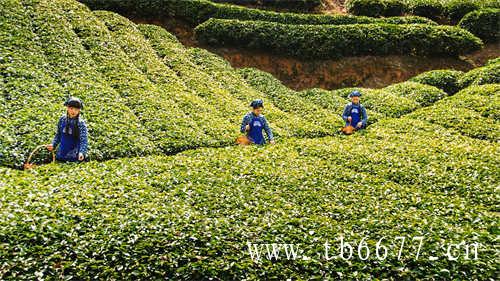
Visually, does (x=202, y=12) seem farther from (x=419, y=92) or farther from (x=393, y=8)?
(x=393, y=8)

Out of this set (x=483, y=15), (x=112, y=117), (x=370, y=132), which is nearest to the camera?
(x=112, y=117)

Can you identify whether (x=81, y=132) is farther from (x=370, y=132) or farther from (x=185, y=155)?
(x=370, y=132)

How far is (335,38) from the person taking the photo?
26375 mm

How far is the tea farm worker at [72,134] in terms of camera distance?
33.1 ft

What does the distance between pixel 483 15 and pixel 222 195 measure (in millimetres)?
27641

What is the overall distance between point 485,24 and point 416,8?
5.89 metres

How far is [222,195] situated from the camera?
387 inches

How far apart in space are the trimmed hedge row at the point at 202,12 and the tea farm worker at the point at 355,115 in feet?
50.2

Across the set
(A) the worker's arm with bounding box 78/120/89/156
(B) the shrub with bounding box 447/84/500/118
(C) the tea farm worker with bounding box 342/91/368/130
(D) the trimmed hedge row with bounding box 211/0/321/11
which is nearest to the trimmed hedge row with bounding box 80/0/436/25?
(D) the trimmed hedge row with bounding box 211/0/321/11

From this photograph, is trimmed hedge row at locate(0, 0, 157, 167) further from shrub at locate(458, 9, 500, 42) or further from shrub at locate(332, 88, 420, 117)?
shrub at locate(458, 9, 500, 42)

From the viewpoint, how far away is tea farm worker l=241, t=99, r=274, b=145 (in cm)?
1291

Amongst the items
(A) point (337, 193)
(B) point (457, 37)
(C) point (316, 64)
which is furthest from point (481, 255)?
(B) point (457, 37)

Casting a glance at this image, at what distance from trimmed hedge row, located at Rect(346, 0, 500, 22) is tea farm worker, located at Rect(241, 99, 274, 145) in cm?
2376

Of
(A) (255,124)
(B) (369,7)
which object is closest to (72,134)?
(A) (255,124)
